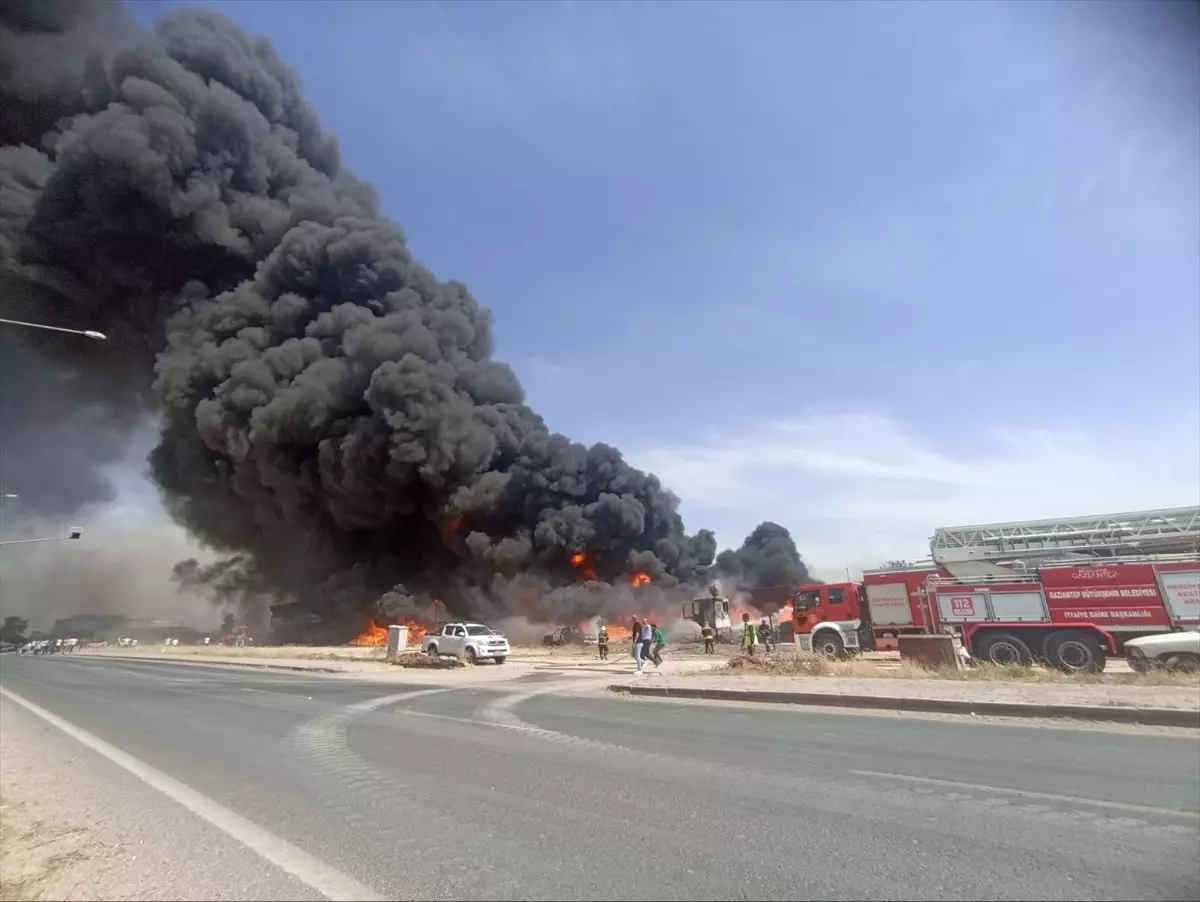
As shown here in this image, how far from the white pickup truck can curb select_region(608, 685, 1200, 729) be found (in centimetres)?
1335

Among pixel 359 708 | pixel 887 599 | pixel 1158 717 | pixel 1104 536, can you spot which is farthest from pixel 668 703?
pixel 1104 536

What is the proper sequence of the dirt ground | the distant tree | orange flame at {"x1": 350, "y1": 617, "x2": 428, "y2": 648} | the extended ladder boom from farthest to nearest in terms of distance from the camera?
1. the distant tree
2. orange flame at {"x1": 350, "y1": 617, "x2": 428, "y2": 648}
3. the extended ladder boom
4. the dirt ground

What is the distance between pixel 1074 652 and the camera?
1456cm

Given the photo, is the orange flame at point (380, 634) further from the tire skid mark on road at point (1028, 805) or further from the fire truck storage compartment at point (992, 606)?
the tire skid mark on road at point (1028, 805)

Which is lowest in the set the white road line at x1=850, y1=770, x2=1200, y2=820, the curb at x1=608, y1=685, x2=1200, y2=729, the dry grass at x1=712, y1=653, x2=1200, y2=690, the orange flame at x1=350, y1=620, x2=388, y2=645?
the white road line at x1=850, y1=770, x2=1200, y2=820

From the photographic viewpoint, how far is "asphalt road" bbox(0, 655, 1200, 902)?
12.2ft

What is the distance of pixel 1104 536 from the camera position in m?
19.0

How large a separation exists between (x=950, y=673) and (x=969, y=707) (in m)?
4.44

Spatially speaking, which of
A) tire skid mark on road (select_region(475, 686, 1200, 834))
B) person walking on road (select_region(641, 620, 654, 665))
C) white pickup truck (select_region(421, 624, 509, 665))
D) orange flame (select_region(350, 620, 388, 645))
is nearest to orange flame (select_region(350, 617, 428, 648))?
orange flame (select_region(350, 620, 388, 645))

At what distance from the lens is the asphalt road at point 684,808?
12.2ft

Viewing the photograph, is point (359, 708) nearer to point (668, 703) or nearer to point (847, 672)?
point (668, 703)

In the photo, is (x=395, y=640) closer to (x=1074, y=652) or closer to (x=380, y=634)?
(x=380, y=634)

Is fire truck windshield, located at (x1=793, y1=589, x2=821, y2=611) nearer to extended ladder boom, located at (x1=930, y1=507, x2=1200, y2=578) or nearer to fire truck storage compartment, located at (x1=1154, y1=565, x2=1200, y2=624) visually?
extended ladder boom, located at (x1=930, y1=507, x2=1200, y2=578)

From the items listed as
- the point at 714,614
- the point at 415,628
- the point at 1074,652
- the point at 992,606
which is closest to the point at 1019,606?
the point at 992,606
